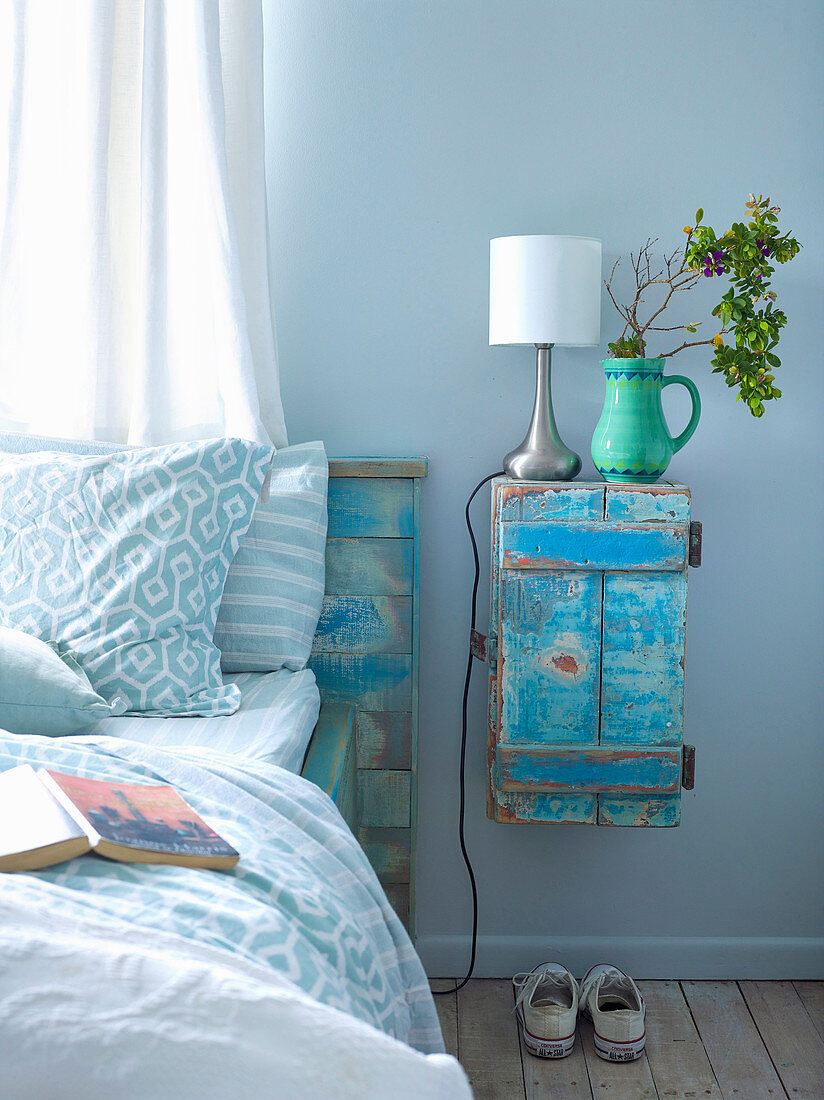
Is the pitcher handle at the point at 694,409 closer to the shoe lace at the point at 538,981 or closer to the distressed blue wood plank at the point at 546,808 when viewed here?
the distressed blue wood plank at the point at 546,808

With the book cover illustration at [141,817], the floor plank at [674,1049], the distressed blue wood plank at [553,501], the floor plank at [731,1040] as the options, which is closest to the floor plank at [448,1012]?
the floor plank at [674,1049]

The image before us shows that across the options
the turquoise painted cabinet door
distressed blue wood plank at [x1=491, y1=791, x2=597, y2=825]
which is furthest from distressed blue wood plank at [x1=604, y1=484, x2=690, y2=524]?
distressed blue wood plank at [x1=491, y1=791, x2=597, y2=825]

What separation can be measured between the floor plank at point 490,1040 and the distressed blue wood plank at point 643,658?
60cm

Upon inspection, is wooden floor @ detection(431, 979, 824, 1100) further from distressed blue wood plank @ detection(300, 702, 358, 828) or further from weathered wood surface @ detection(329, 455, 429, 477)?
weathered wood surface @ detection(329, 455, 429, 477)

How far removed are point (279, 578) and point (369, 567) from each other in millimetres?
230

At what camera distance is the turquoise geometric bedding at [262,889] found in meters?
0.76

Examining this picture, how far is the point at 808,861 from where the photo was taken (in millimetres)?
1950

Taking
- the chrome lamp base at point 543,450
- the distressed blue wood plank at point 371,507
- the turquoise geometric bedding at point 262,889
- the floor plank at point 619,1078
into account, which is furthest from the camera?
the distressed blue wood plank at point 371,507

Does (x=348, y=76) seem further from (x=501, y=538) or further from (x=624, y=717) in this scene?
(x=624, y=717)

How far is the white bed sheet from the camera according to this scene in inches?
49.9

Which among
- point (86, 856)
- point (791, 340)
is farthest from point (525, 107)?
point (86, 856)

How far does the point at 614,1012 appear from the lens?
168 centimetres

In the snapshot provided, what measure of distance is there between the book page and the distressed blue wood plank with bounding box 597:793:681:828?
1.05m

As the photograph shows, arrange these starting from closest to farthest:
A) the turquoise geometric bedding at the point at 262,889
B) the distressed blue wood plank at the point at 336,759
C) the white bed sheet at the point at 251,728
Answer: the turquoise geometric bedding at the point at 262,889 < the white bed sheet at the point at 251,728 < the distressed blue wood plank at the point at 336,759
